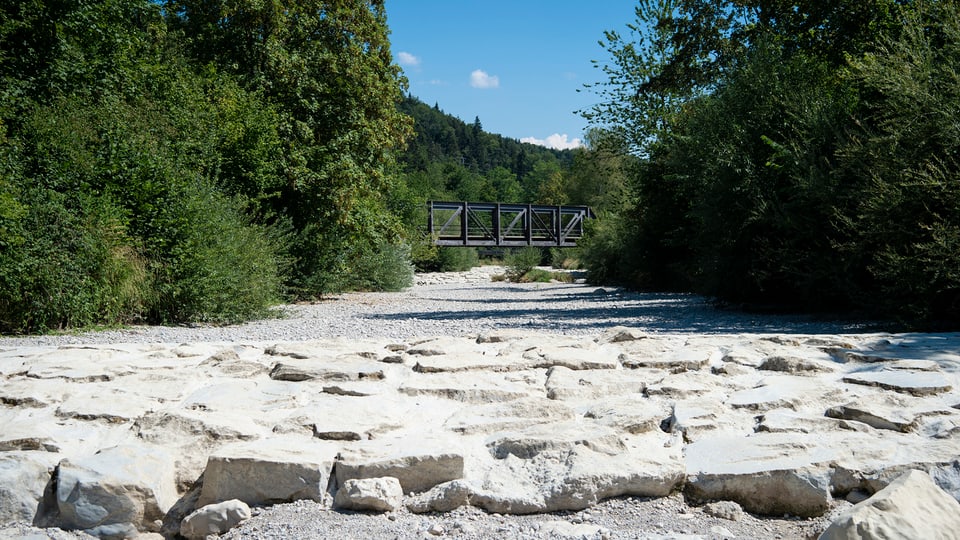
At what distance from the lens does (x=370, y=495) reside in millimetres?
2857

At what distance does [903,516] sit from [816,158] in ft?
28.5

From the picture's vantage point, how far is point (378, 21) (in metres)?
17.2

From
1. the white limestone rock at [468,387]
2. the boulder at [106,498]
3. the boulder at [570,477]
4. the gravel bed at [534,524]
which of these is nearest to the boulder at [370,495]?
the gravel bed at [534,524]

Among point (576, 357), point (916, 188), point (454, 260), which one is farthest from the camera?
point (454, 260)

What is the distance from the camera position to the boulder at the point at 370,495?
9.40 feet

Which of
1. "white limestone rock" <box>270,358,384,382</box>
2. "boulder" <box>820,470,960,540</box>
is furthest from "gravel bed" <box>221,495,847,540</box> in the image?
"white limestone rock" <box>270,358,384,382</box>

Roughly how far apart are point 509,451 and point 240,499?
1.18m

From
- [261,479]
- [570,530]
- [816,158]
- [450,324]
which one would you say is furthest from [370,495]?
[816,158]

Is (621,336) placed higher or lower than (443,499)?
higher

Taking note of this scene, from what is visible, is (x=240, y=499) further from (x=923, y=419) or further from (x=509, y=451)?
(x=923, y=419)

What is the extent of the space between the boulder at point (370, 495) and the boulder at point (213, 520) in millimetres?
385

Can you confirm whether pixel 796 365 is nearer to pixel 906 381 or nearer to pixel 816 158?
pixel 906 381

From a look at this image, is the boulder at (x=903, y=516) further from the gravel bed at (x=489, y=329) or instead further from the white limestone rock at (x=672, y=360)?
the white limestone rock at (x=672, y=360)

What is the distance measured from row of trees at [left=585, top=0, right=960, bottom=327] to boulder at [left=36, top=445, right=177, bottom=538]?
7459mm
